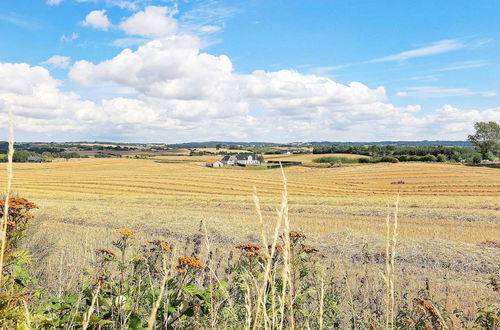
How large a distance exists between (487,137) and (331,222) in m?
94.2

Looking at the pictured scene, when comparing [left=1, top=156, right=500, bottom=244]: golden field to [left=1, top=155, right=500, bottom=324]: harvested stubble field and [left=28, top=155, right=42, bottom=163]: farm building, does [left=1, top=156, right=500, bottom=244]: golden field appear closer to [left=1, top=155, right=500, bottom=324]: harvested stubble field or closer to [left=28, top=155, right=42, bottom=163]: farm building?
[left=1, top=155, right=500, bottom=324]: harvested stubble field

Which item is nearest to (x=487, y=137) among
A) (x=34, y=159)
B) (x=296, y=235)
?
(x=296, y=235)

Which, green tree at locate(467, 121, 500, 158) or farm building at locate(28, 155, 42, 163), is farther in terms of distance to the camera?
farm building at locate(28, 155, 42, 163)

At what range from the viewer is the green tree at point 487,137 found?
9775cm

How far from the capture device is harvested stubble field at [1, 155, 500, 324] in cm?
1112

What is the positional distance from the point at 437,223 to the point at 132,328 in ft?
84.3

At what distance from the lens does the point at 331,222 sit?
24781mm

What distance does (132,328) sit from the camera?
2.72m

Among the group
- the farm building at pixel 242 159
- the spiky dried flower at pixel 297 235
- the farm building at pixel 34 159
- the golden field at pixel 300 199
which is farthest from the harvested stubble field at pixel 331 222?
the farm building at pixel 242 159

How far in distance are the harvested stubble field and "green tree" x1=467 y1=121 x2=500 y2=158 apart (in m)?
42.0

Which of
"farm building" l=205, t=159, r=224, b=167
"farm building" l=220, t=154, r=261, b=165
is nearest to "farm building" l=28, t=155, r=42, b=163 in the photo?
"farm building" l=205, t=159, r=224, b=167

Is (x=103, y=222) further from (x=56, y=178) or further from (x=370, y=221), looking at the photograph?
(x=56, y=178)

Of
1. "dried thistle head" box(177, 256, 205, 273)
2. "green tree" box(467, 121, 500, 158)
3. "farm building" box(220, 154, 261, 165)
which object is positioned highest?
"green tree" box(467, 121, 500, 158)

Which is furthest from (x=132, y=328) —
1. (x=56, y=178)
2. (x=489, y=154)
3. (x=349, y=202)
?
(x=489, y=154)
